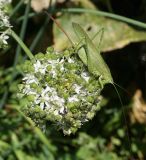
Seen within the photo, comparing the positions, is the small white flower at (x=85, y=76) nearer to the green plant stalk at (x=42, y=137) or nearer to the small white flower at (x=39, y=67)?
the small white flower at (x=39, y=67)

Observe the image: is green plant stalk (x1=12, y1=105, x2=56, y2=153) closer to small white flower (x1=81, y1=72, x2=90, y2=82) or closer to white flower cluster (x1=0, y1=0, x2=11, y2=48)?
white flower cluster (x1=0, y1=0, x2=11, y2=48)

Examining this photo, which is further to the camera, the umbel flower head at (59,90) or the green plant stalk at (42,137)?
the green plant stalk at (42,137)

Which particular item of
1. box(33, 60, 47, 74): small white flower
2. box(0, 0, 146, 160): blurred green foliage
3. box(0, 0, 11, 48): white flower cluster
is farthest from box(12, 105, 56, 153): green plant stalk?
box(33, 60, 47, 74): small white flower

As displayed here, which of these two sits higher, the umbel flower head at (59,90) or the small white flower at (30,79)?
the small white flower at (30,79)

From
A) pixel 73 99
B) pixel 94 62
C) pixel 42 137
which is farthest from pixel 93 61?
pixel 42 137

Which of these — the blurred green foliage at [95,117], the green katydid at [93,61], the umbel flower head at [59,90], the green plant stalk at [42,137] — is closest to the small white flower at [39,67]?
the umbel flower head at [59,90]

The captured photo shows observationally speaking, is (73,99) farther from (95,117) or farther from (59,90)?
(95,117)

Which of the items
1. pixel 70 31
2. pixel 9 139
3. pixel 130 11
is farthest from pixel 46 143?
pixel 130 11

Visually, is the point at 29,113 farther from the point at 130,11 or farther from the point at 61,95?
the point at 130,11
